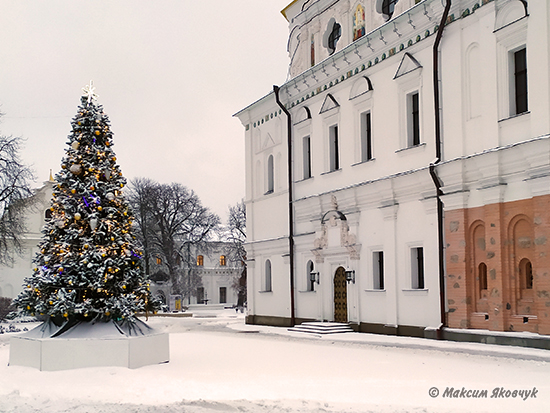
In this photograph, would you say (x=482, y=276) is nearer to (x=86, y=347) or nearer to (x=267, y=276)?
(x=86, y=347)

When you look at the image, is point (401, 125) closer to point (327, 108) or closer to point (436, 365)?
point (327, 108)

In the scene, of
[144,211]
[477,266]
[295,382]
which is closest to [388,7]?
[477,266]

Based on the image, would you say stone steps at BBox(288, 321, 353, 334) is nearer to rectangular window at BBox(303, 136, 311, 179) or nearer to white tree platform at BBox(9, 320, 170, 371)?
rectangular window at BBox(303, 136, 311, 179)

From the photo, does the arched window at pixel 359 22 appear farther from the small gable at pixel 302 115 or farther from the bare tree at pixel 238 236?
the bare tree at pixel 238 236

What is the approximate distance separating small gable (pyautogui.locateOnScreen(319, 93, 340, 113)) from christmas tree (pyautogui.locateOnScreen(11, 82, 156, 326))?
1141 cm

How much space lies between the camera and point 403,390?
29.9 ft

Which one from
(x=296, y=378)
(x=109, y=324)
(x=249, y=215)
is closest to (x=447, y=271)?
(x=296, y=378)

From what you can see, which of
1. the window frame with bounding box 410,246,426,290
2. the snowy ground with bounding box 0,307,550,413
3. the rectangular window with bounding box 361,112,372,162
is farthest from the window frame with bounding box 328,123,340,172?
the snowy ground with bounding box 0,307,550,413

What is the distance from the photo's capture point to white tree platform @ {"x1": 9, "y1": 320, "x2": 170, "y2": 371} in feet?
37.2

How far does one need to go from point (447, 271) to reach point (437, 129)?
3.90 m

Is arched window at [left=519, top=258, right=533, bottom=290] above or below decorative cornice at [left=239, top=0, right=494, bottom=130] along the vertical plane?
below

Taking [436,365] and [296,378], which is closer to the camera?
[296,378]

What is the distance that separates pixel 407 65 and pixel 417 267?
599 centimetres

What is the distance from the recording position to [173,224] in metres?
49.5
